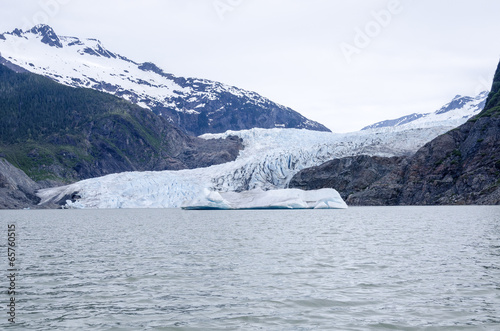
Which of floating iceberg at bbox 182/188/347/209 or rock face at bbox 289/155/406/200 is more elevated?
rock face at bbox 289/155/406/200

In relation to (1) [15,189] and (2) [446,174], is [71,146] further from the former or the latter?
(2) [446,174]

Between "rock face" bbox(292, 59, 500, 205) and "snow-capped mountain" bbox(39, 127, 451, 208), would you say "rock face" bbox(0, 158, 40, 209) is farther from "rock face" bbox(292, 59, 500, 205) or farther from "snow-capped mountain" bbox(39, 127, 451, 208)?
"rock face" bbox(292, 59, 500, 205)

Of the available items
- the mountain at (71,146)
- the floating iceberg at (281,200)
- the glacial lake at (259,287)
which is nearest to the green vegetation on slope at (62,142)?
the mountain at (71,146)

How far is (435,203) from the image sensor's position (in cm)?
8788

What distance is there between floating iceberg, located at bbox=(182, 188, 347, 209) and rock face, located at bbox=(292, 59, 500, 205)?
1949 centimetres

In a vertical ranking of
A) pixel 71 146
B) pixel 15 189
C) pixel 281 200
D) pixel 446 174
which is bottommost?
pixel 281 200

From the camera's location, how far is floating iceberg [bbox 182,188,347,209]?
77.0m

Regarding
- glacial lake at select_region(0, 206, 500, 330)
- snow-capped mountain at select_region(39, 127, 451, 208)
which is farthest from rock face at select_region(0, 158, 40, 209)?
glacial lake at select_region(0, 206, 500, 330)

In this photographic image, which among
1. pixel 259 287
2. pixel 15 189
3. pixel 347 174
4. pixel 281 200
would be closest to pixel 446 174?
pixel 347 174

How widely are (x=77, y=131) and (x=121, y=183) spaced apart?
9644cm

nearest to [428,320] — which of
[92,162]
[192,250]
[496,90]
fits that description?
[192,250]

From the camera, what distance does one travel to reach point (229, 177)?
4149 inches

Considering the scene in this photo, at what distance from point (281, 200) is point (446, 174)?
33675 millimetres

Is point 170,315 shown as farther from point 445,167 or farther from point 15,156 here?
point 15,156
